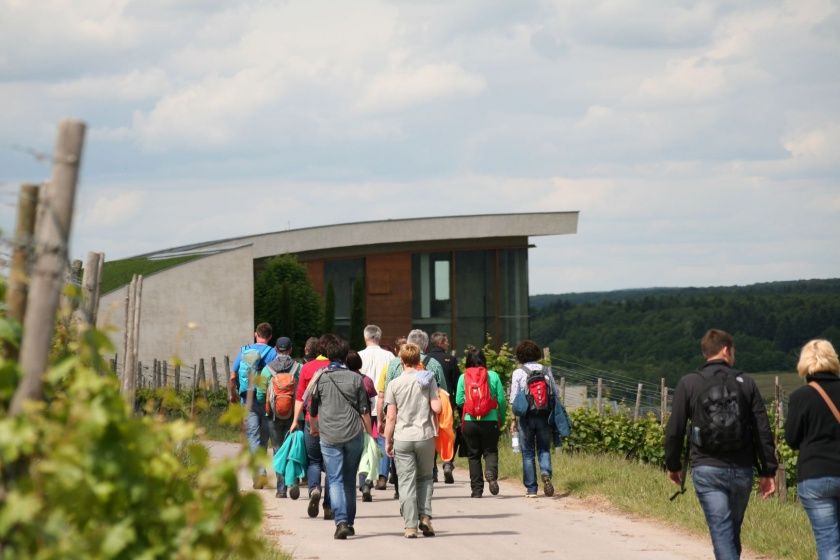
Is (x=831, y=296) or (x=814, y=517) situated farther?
(x=831, y=296)

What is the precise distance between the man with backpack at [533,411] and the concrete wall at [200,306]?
28.9 m

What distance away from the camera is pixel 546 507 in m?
15.1

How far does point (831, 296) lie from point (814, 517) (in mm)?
100399

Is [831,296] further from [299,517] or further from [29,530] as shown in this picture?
A: [29,530]

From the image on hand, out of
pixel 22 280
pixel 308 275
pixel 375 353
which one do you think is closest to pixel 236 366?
pixel 375 353

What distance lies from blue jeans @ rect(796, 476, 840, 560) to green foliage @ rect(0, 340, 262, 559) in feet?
15.5

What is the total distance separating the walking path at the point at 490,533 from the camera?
11.5m

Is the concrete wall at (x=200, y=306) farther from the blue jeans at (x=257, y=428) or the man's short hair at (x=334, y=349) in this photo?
A: the man's short hair at (x=334, y=349)

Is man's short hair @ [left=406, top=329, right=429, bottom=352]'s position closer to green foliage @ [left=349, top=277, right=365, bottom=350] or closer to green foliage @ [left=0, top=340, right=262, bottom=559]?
green foliage @ [left=0, top=340, right=262, bottom=559]

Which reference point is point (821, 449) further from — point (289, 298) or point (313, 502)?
point (289, 298)

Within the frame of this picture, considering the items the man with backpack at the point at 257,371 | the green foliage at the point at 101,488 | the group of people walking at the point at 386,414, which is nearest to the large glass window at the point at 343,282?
the group of people walking at the point at 386,414

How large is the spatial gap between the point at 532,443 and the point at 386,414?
299cm

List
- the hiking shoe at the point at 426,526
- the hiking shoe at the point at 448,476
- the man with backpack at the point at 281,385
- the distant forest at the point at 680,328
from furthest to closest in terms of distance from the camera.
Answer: the distant forest at the point at 680,328 < the hiking shoe at the point at 448,476 < the man with backpack at the point at 281,385 < the hiking shoe at the point at 426,526

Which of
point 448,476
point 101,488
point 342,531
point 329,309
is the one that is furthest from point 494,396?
point 329,309
